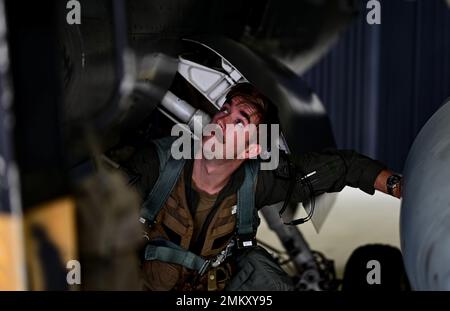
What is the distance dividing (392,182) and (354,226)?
0.89m

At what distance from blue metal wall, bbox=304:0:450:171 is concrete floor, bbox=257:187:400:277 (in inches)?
6.6

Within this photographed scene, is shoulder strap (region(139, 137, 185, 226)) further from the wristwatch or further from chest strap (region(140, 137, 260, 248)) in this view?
the wristwatch

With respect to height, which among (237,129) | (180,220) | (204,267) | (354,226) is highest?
(237,129)

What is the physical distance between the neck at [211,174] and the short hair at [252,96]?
5.8 inches

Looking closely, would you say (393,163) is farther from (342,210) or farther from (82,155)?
(82,155)

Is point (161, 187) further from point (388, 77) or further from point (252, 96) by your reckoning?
point (388, 77)

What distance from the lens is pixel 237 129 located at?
108 centimetres

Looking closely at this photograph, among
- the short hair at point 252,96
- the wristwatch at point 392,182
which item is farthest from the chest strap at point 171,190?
the wristwatch at point 392,182

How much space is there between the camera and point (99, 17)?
1.07 meters

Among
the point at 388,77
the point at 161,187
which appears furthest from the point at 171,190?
the point at 388,77

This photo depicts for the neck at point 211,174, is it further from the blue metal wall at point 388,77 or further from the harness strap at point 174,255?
the blue metal wall at point 388,77

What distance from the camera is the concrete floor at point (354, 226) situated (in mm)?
Result: 1783

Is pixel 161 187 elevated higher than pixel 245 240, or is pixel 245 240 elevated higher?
pixel 161 187
